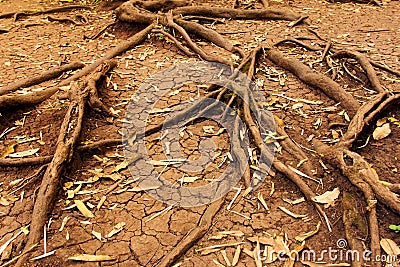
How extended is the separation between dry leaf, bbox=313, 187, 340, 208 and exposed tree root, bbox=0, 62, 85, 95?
3.91 m

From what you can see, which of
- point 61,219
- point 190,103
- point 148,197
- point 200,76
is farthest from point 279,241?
point 200,76

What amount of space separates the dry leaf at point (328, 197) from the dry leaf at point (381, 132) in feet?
2.85

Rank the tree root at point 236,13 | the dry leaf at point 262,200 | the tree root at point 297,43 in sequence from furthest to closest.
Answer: the tree root at point 236,13
the tree root at point 297,43
the dry leaf at point 262,200

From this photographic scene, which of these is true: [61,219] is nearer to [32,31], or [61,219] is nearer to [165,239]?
[165,239]

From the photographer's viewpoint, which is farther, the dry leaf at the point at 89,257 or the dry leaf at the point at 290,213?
the dry leaf at the point at 290,213

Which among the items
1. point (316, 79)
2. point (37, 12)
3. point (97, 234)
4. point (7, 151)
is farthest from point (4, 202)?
point (37, 12)

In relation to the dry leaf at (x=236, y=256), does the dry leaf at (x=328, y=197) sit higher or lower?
higher

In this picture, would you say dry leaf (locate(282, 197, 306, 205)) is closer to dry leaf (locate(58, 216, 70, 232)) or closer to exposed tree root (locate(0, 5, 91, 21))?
dry leaf (locate(58, 216, 70, 232))

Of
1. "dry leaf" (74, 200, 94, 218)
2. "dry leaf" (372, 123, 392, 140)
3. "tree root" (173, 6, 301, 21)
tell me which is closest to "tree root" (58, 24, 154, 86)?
"tree root" (173, 6, 301, 21)

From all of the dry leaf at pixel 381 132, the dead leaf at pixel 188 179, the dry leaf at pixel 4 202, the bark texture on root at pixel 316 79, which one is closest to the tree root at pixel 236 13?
the bark texture on root at pixel 316 79

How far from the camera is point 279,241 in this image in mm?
2988

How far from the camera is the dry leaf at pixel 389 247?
8.98 ft

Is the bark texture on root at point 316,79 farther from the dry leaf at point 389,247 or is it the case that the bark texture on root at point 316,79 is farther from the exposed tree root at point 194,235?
the exposed tree root at point 194,235

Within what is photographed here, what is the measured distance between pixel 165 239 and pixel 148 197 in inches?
21.2
